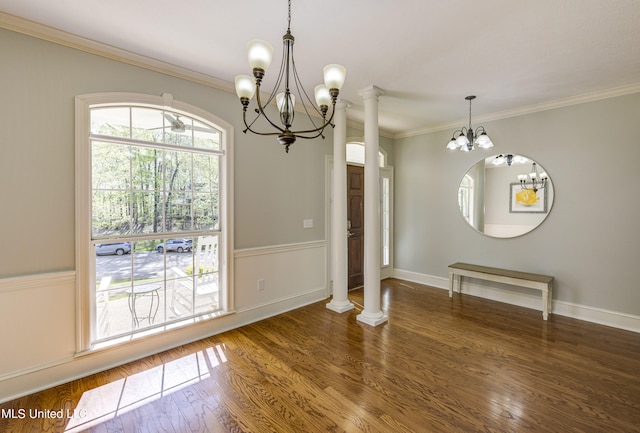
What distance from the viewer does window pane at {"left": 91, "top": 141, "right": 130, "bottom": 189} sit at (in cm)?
256

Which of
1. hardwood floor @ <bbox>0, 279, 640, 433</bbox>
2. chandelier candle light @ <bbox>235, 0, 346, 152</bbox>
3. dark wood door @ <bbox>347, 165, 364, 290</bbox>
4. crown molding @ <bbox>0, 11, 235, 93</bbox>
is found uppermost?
crown molding @ <bbox>0, 11, 235, 93</bbox>

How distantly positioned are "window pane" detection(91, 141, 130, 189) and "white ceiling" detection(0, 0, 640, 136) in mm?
875

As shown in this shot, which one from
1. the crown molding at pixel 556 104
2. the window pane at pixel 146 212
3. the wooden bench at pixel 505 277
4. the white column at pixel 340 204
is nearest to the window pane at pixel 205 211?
the window pane at pixel 146 212

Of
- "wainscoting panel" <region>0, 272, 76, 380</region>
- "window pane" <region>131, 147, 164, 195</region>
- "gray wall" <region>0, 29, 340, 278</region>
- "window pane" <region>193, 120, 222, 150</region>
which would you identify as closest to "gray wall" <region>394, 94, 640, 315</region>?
"window pane" <region>193, 120, 222, 150</region>

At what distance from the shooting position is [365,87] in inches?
132

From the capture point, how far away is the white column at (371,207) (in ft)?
11.3

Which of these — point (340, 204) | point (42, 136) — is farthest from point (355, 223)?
point (42, 136)

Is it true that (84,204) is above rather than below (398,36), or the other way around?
below

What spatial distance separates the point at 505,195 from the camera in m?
4.27

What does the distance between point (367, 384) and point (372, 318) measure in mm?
1208

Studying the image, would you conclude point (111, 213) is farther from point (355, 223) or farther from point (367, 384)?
point (355, 223)

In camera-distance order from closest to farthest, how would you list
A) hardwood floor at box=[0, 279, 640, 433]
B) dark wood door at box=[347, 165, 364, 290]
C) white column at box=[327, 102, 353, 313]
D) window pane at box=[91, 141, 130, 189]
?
1. hardwood floor at box=[0, 279, 640, 433]
2. window pane at box=[91, 141, 130, 189]
3. white column at box=[327, 102, 353, 313]
4. dark wood door at box=[347, 165, 364, 290]

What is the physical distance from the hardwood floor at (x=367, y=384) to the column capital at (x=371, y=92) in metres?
2.71

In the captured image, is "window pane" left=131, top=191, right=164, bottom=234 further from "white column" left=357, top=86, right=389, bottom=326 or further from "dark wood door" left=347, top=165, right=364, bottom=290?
"dark wood door" left=347, top=165, right=364, bottom=290
